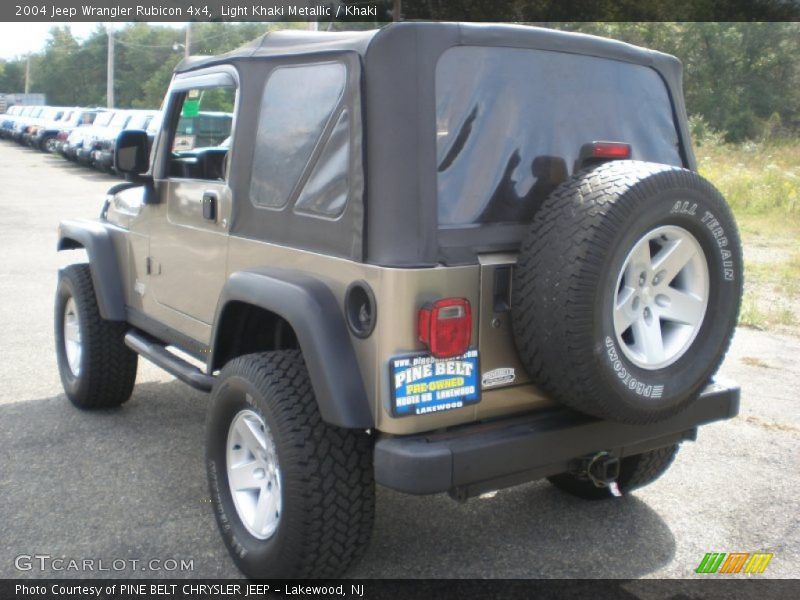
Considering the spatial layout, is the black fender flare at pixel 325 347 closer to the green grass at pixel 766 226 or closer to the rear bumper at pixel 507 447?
the rear bumper at pixel 507 447

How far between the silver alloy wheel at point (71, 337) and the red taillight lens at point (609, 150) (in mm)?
3373

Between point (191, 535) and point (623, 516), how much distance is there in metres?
1.88

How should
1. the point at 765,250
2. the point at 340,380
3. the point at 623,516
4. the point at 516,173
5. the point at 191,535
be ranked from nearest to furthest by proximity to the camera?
the point at 340,380
the point at 516,173
the point at 191,535
the point at 623,516
the point at 765,250

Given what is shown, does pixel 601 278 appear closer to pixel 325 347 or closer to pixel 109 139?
pixel 325 347

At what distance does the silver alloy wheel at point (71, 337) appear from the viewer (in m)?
5.21

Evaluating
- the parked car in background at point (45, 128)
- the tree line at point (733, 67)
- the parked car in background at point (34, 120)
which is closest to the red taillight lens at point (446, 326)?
the tree line at point (733, 67)

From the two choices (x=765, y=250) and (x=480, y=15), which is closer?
(x=765, y=250)

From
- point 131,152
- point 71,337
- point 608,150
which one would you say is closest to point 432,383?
point 608,150

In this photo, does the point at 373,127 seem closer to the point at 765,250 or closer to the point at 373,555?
the point at 373,555

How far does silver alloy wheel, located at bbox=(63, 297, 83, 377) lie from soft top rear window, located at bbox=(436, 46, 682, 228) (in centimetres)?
312

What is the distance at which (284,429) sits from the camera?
2.90 meters

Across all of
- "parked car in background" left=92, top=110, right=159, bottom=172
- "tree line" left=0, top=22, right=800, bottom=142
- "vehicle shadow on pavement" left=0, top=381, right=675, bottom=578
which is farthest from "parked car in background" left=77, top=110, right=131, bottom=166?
"vehicle shadow on pavement" left=0, top=381, right=675, bottom=578

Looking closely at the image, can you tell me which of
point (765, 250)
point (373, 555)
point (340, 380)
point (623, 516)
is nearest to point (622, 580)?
point (623, 516)

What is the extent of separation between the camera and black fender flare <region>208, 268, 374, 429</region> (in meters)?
2.75
